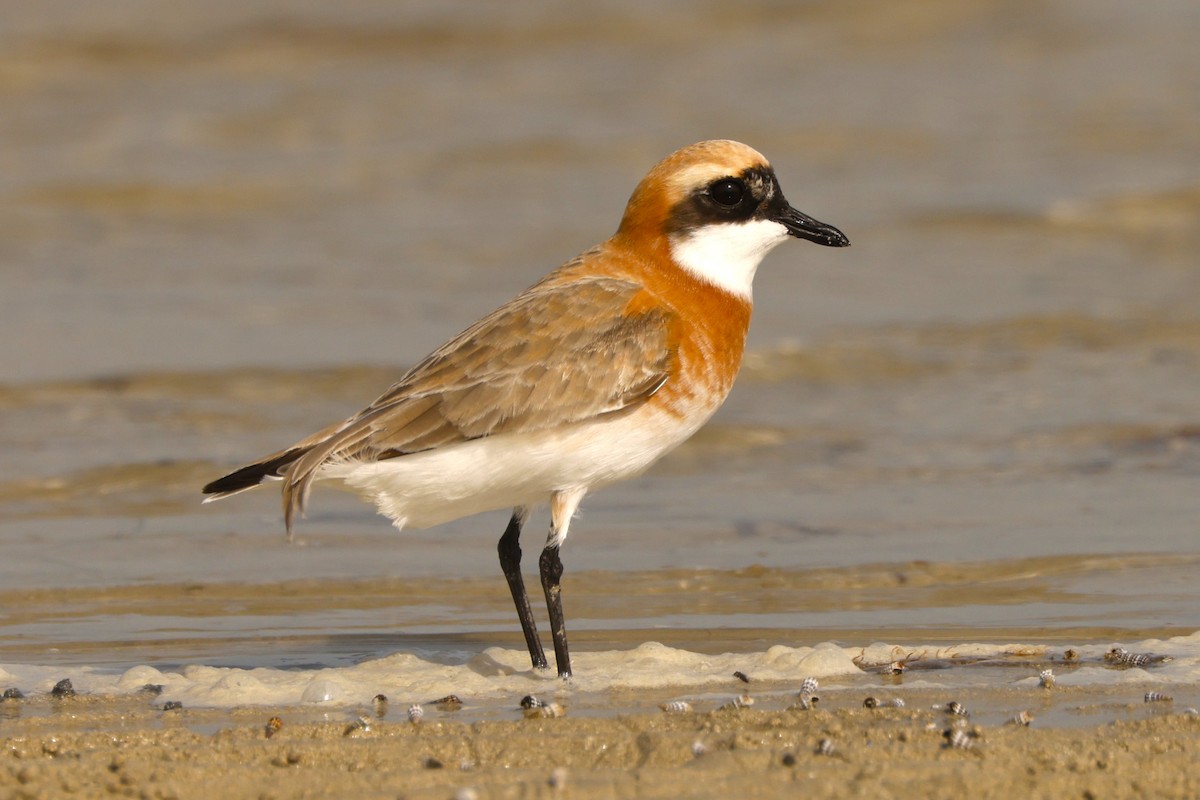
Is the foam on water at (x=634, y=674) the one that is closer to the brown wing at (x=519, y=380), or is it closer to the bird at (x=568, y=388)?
the bird at (x=568, y=388)

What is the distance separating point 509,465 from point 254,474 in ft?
3.37

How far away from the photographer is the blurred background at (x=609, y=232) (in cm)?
947

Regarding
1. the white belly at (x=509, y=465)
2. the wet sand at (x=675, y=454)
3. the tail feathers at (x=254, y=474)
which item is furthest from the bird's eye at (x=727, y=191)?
the tail feathers at (x=254, y=474)

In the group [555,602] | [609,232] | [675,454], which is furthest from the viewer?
[609,232]

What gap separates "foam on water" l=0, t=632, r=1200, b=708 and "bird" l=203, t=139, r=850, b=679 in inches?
11.3

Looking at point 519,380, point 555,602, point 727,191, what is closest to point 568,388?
point 519,380

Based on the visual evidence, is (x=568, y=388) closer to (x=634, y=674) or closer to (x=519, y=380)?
(x=519, y=380)

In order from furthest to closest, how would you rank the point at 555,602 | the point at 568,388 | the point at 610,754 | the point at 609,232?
the point at 609,232, the point at 555,602, the point at 568,388, the point at 610,754

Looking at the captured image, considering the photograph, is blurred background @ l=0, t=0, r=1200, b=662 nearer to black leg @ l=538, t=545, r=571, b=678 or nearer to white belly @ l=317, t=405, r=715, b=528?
black leg @ l=538, t=545, r=571, b=678

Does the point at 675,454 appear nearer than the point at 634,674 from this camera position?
No

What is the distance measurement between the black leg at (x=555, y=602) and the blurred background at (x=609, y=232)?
995 mm

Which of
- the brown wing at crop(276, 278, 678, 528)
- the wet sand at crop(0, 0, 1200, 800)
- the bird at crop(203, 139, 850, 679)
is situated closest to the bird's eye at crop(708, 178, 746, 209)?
the bird at crop(203, 139, 850, 679)

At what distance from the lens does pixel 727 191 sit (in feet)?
25.2

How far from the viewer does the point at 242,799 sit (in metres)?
5.06
